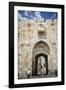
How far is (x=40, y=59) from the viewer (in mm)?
2299

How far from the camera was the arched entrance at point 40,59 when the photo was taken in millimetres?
2271

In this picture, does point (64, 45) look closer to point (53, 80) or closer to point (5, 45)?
point (53, 80)

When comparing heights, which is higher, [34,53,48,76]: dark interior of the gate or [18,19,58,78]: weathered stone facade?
[18,19,58,78]: weathered stone facade

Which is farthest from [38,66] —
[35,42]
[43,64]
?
[35,42]

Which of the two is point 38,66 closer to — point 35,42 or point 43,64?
point 43,64

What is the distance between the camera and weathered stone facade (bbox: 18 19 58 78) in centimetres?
223

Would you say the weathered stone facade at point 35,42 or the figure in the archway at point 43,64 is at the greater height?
the weathered stone facade at point 35,42

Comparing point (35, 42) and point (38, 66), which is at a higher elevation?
point (35, 42)

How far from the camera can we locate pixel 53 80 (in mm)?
2332

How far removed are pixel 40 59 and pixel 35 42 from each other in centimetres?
19

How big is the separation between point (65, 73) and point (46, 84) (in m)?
0.25

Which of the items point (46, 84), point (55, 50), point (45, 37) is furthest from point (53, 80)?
point (45, 37)

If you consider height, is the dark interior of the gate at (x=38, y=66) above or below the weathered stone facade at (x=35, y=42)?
below

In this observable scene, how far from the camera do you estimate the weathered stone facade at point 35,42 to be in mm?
2232
